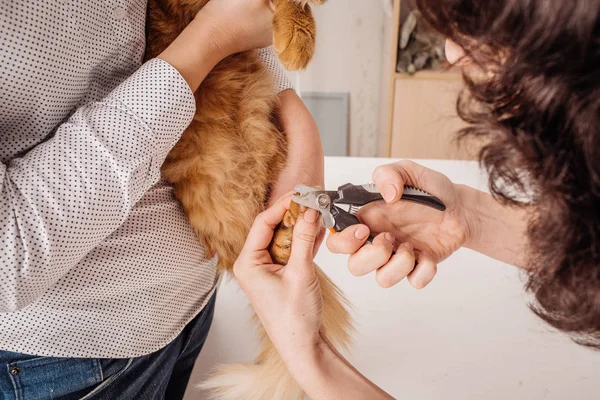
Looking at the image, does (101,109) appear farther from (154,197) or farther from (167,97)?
(154,197)

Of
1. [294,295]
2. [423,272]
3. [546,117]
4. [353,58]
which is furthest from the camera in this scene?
[353,58]

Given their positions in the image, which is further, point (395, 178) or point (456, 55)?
point (395, 178)

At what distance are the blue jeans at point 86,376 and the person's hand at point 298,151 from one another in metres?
0.36

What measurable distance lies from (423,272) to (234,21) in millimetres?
507

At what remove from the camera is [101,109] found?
640mm

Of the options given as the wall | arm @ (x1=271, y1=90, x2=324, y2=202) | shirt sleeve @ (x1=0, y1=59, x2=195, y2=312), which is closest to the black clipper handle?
arm @ (x1=271, y1=90, x2=324, y2=202)

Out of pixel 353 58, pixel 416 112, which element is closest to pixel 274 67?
pixel 416 112

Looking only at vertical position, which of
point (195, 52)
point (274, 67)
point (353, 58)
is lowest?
point (353, 58)

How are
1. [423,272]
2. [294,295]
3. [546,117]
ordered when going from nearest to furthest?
[546,117]
[294,295]
[423,272]

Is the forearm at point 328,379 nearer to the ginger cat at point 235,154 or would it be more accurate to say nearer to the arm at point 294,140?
the ginger cat at point 235,154

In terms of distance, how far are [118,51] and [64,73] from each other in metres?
0.12

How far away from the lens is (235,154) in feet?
2.98

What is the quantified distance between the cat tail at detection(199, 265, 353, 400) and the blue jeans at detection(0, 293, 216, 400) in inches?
4.6

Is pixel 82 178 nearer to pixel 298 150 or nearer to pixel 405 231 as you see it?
pixel 298 150
